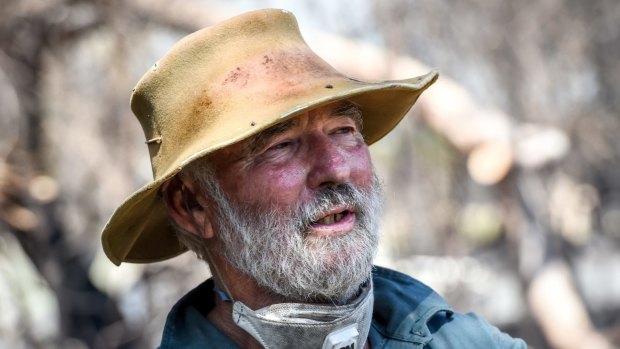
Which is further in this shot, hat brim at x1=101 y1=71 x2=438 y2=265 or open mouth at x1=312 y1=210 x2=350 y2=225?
open mouth at x1=312 y1=210 x2=350 y2=225

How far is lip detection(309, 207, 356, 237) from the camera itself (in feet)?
7.18

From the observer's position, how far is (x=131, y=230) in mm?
2457

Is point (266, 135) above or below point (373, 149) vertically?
above

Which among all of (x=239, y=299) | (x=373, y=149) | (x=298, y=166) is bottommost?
(x=373, y=149)

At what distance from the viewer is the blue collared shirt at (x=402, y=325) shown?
231 centimetres

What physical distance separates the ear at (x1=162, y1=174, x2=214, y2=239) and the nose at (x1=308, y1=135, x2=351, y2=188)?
1.31 ft

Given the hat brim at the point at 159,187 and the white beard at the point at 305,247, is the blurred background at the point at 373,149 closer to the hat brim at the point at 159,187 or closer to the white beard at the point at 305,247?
the hat brim at the point at 159,187

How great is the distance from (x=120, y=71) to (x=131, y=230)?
2.47 meters

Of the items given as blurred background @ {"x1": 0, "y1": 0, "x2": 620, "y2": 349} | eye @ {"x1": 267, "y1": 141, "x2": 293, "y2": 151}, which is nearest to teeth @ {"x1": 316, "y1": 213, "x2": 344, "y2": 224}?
eye @ {"x1": 267, "y1": 141, "x2": 293, "y2": 151}

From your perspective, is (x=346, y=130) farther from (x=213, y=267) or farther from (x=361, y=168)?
(x=213, y=267)

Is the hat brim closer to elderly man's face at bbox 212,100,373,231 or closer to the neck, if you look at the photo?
elderly man's face at bbox 212,100,373,231

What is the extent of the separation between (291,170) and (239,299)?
1.51 ft

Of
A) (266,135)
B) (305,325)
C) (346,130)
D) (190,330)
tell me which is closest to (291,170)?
(266,135)

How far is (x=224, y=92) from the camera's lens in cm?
219
